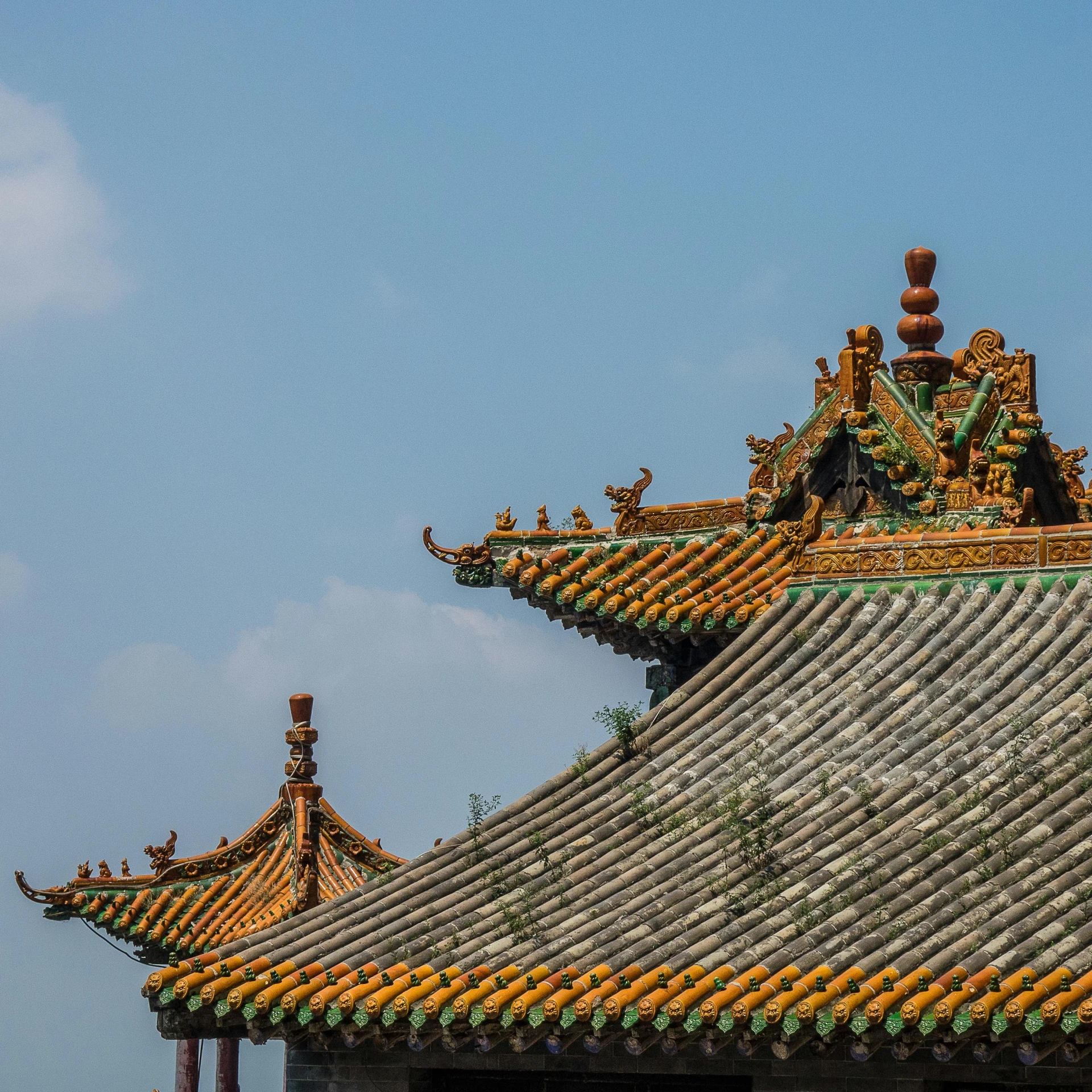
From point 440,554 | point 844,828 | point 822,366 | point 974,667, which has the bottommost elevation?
point 844,828

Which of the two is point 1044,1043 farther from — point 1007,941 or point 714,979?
point 714,979

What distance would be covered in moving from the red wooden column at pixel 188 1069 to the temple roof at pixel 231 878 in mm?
1356

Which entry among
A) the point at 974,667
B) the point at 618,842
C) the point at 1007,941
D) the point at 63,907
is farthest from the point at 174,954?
the point at 1007,941

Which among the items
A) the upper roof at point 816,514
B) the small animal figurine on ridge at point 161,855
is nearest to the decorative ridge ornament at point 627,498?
the upper roof at point 816,514

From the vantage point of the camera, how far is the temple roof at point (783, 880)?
1213cm

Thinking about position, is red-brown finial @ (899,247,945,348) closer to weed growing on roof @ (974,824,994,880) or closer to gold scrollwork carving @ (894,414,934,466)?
gold scrollwork carving @ (894,414,934,466)

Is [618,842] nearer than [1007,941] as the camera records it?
No

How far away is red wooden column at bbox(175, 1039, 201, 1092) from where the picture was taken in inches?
945

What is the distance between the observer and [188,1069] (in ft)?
78.9

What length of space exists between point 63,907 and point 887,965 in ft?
42.7

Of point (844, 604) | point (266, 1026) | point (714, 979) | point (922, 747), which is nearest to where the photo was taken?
point (714, 979)

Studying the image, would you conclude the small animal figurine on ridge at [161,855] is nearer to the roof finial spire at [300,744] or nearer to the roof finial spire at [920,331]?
the roof finial spire at [300,744]

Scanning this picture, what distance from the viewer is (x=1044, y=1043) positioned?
38.2 feet

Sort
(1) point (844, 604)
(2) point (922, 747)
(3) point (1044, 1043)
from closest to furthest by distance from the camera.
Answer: (3) point (1044, 1043), (2) point (922, 747), (1) point (844, 604)
